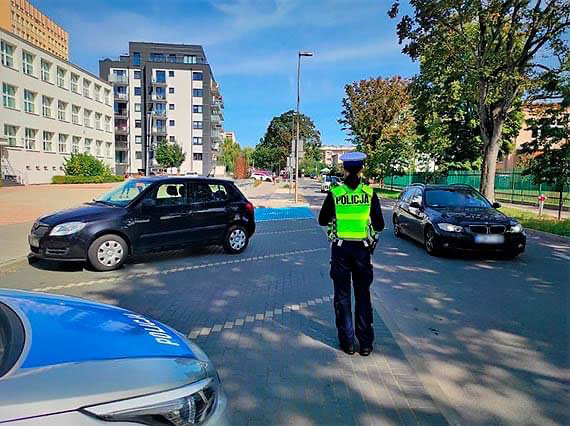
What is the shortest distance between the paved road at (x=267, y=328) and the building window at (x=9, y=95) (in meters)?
38.4

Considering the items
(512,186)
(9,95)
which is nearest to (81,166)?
(9,95)

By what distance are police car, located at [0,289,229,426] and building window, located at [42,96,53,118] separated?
50.4 meters

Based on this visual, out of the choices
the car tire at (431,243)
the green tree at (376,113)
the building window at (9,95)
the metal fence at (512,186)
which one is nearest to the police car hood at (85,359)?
the car tire at (431,243)

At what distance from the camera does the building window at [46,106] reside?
46.2 meters

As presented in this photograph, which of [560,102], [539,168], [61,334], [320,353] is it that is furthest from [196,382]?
[560,102]

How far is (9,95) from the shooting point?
40.6 meters

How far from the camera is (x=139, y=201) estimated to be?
841cm

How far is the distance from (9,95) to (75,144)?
41.5ft

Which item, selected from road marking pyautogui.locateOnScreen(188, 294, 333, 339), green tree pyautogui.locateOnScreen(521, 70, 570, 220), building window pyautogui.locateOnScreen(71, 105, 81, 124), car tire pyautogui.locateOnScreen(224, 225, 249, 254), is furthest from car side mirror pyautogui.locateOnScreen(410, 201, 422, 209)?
building window pyautogui.locateOnScreen(71, 105, 81, 124)

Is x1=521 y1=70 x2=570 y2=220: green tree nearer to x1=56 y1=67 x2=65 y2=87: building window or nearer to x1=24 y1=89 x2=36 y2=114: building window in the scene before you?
x1=24 y1=89 x2=36 y2=114: building window

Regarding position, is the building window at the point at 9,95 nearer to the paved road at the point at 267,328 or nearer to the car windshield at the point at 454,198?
the paved road at the point at 267,328

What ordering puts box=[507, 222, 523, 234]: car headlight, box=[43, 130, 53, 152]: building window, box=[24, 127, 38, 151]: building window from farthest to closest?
box=[43, 130, 53, 152]: building window, box=[24, 127, 38, 151]: building window, box=[507, 222, 523, 234]: car headlight

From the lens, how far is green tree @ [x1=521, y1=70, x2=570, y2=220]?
53.9 feet

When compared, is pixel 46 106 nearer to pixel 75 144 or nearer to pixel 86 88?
pixel 75 144
